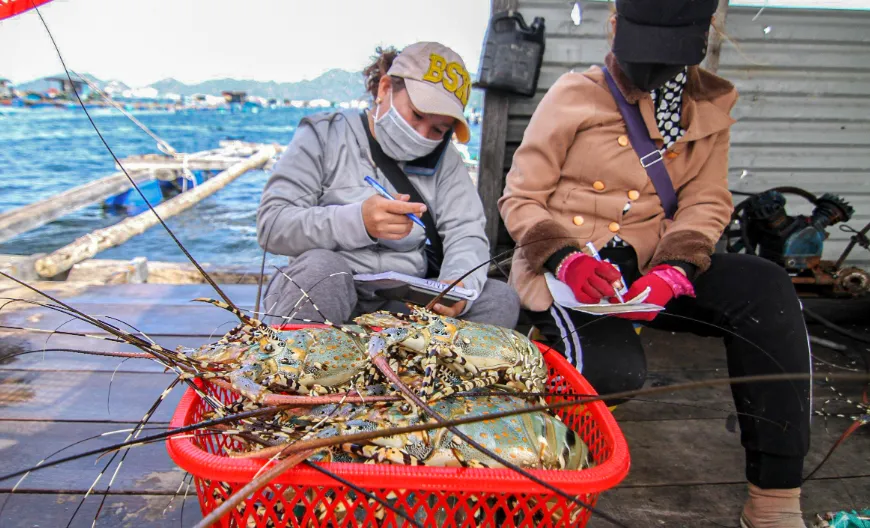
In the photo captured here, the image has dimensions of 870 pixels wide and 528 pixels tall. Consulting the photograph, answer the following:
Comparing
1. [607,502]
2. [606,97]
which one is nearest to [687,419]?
[607,502]

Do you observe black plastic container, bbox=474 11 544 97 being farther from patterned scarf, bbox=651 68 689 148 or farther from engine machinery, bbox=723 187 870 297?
engine machinery, bbox=723 187 870 297

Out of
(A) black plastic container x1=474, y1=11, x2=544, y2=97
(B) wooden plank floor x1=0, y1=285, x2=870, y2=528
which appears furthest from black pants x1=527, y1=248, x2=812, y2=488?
(A) black plastic container x1=474, y1=11, x2=544, y2=97

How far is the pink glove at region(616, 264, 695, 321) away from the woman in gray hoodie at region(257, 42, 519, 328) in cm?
52

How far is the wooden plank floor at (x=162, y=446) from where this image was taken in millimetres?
1610

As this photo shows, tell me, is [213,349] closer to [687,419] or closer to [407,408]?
[407,408]

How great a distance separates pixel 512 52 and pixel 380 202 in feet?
5.75

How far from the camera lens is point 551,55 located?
3273mm

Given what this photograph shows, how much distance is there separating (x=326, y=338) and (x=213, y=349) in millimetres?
282

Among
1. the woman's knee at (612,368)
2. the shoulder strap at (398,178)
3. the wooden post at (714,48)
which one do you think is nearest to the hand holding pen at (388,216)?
the shoulder strap at (398,178)

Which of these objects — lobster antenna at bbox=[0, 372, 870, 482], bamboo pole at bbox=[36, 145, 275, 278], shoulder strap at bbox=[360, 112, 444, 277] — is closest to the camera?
lobster antenna at bbox=[0, 372, 870, 482]

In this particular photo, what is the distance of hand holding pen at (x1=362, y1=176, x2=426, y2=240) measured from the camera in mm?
1761

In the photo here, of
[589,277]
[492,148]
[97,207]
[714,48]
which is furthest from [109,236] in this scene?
[97,207]

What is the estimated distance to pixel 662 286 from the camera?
69.9 inches

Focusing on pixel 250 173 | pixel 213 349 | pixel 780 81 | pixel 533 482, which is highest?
pixel 780 81
